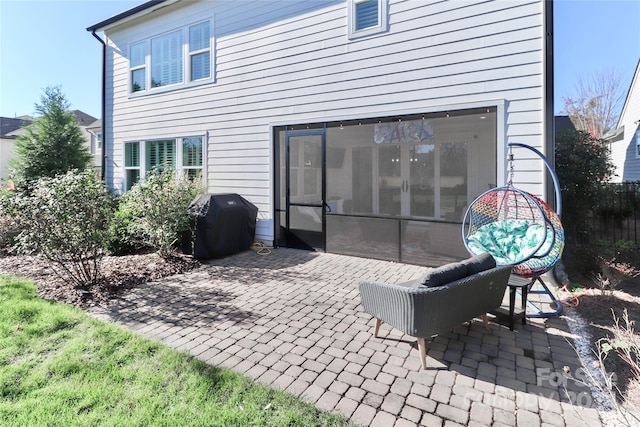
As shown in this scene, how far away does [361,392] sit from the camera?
241 centimetres

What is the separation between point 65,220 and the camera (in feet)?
14.5

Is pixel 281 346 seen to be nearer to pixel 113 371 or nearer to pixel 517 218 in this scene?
pixel 113 371

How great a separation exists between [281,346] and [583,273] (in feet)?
16.1

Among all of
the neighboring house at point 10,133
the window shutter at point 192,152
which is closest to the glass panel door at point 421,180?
the window shutter at point 192,152

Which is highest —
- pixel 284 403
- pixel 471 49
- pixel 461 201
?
pixel 471 49

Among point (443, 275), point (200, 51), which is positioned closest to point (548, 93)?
point (443, 275)

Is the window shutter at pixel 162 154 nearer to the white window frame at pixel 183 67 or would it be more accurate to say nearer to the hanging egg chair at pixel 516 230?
the white window frame at pixel 183 67

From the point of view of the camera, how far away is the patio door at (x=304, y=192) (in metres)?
7.03

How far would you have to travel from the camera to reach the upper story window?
27.7 feet

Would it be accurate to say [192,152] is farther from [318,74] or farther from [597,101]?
[597,101]

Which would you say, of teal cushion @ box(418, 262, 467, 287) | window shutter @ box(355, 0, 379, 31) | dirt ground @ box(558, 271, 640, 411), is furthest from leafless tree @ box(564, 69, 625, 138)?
teal cushion @ box(418, 262, 467, 287)

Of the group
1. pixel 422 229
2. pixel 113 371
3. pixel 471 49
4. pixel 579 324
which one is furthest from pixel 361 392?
pixel 471 49

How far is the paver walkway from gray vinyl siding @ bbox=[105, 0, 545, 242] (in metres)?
2.83

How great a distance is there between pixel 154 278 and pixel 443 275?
433 cm
